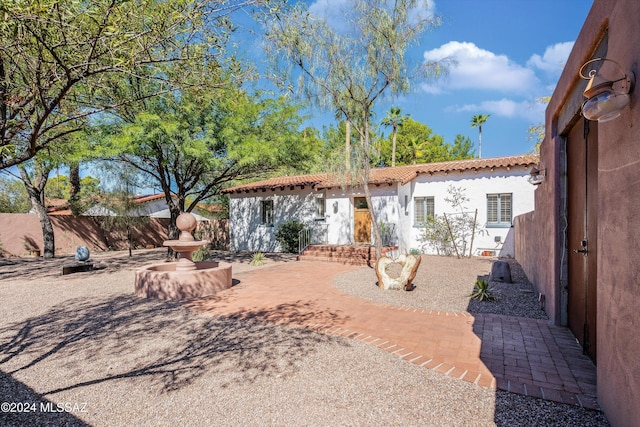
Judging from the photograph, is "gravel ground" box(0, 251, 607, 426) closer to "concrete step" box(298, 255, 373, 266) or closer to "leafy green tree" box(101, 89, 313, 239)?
"leafy green tree" box(101, 89, 313, 239)

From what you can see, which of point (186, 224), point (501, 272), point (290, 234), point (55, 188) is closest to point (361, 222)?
point (290, 234)

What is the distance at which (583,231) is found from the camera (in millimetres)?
3881

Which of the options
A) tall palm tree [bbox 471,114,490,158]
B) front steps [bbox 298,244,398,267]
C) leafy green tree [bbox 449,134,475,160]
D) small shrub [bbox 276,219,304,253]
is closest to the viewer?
front steps [bbox 298,244,398,267]

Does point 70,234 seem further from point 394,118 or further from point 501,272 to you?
point 394,118

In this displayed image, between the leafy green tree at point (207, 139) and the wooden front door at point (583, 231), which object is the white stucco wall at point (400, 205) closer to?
the leafy green tree at point (207, 139)

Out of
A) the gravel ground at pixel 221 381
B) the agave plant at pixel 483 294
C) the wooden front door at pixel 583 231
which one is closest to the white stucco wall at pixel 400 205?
the agave plant at pixel 483 294

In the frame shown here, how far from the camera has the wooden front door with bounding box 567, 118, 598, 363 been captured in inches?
137

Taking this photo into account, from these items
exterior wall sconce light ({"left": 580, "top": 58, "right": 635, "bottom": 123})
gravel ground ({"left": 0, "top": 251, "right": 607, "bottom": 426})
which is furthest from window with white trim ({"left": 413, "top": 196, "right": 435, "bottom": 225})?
exterior wall sconce light ({"left": 580, "top": 58, "right": 635, "bottom": 123})

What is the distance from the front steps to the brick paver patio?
4550 mm

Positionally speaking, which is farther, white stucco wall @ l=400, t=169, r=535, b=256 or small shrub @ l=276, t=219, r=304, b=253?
small shrub @ l=276, t=219, r=304, b=253

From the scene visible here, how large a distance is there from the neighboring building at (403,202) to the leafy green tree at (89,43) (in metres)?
9.11

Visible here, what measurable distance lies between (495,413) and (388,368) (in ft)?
3.68

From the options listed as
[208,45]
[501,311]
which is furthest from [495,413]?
[208,45]

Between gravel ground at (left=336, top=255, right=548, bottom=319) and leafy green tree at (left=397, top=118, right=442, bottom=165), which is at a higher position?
leafy green tree at (left=397, top=118, right=442, bottom=165)
